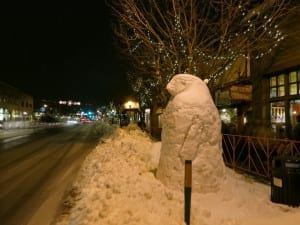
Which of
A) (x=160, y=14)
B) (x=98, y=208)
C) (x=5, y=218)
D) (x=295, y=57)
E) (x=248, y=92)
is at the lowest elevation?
(x=5, y=218)

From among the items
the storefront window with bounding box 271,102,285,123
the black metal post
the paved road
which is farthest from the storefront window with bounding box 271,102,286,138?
the black metal post

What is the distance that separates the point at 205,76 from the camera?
13.0 metres

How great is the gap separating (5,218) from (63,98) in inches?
4317

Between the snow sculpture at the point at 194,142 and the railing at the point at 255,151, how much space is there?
8.02 ft

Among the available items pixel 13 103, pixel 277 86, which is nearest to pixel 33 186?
pixel 277 86

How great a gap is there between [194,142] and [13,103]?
7816cm

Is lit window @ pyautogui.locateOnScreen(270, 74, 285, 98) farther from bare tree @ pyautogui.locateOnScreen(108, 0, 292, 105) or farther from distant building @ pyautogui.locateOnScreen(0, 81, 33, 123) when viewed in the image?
distant building @ pyautogui.locateOnScreen(0, 81, 33, 123)

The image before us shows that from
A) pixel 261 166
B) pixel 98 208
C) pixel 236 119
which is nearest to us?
pixel 98 208

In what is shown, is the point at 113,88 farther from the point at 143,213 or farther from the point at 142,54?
the point at 143,213

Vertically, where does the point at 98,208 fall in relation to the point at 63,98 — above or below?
below

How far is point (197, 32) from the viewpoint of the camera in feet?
40.9

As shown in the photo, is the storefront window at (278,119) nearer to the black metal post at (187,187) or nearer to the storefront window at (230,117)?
the storefront window at (230,117)

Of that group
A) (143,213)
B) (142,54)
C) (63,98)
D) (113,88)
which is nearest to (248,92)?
(142,54)

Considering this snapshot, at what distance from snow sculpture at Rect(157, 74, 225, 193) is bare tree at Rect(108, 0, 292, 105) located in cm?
541
